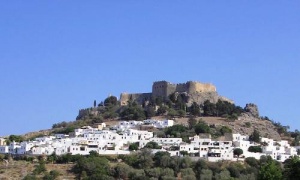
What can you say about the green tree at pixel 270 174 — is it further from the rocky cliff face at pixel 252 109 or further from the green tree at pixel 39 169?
the rocky cliff face at pixel 252 109

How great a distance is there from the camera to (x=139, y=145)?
60125mm

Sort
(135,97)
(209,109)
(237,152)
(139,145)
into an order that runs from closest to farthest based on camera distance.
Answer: (237,152), (139,145), (209,109), (135,97)

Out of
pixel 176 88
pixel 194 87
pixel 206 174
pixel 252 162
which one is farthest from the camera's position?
pixel 176 88

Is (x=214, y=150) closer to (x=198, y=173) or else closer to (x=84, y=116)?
(x=198, y=173)

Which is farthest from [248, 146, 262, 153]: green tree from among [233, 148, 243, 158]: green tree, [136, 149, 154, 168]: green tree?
[136, 149, 154, 168]: green tree

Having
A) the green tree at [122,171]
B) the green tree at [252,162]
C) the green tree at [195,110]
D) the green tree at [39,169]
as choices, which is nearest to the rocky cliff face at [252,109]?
the green tree at [195,110]

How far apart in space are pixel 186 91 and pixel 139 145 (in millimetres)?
17962

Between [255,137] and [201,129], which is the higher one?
[201,129]

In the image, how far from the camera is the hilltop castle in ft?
249

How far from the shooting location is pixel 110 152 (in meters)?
58.0

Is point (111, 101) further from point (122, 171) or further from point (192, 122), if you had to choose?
point (122, 171)

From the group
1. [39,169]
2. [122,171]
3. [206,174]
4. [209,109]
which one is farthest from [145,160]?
[209,109]

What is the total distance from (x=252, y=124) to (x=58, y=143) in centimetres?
2279

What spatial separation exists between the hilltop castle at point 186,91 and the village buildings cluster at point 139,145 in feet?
39.4
